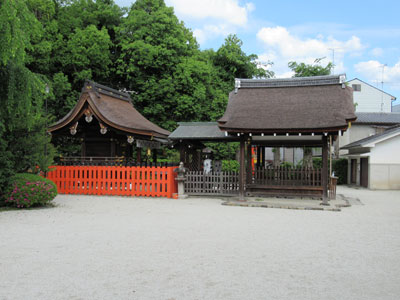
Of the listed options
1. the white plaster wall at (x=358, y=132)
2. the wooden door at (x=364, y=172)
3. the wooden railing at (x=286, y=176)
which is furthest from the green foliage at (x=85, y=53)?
the white plaster wall at (x=358, y=132)

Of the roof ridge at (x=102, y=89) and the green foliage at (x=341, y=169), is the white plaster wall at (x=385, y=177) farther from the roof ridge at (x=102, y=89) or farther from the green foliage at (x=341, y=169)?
the roof ridge at (x=102, y=89)

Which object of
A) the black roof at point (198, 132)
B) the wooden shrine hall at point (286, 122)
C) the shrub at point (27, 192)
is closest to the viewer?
the shrub at point (27, 192)

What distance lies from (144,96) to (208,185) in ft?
44.5

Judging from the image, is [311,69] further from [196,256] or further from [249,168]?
[196,256]

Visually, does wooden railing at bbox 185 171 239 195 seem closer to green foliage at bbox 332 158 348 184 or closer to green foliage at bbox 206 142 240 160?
green foliage at bbox 206 142 240 160

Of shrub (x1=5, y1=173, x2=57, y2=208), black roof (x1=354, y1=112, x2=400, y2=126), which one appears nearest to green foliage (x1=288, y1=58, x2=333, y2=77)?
black roof (x1=354, y1=112, x2=400, y2=126)

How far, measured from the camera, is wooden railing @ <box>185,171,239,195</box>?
52.9 feet

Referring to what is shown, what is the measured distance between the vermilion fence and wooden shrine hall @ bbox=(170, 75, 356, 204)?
6.42 feet

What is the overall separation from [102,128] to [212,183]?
6049 millimetres

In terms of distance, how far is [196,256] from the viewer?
641cm

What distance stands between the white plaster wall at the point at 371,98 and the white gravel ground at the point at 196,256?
36104 mm

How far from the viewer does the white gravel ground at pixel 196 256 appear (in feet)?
15.7

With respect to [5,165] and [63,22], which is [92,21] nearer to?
[63,22]

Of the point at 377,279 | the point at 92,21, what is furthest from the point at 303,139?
the point at 92,21
